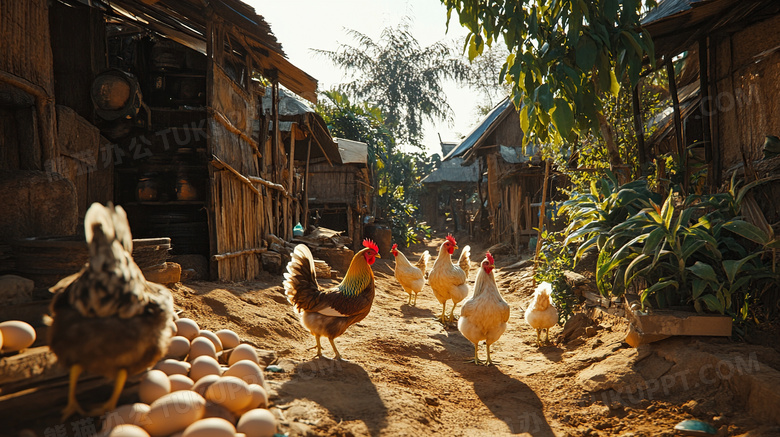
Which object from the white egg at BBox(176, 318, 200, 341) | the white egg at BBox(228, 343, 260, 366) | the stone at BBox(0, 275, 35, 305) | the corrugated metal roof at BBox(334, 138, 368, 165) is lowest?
the white egg at BBox(228, 343, 260, 366)

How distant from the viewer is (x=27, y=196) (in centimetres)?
381

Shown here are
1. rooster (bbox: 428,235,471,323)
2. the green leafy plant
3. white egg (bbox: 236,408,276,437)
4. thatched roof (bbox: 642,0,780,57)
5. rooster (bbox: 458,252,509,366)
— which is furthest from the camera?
rooster (bbox: 428,235,471,323)

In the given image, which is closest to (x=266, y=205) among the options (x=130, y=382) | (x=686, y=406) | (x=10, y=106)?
(x=10, y=106)

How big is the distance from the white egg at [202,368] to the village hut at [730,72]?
524cm

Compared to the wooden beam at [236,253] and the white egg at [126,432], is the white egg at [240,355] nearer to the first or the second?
the white egg at [126,432]

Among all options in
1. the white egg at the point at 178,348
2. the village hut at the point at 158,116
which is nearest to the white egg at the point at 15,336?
the white egg at the point at 178,348

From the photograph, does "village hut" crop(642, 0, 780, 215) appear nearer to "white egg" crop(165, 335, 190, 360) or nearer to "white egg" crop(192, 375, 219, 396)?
"white egg" crop(192, 375, 219, 396)

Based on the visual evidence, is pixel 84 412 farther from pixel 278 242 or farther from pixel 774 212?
pixel 278 242

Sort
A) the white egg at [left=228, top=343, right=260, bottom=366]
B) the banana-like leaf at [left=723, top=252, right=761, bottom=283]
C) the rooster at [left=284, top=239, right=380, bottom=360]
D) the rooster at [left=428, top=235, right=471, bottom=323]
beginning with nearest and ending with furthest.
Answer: the white egg at [left=228, top=343, right=260, bottom=366] → the banana-like leaf at [left=723, top=252, right=761, bottom=283] → the rooster at [left=284, top=239, right=380, bottom=360] → the rooster at [left=428, top=235, right=471, bottom=323]

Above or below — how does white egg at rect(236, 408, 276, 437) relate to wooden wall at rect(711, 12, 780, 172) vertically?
below

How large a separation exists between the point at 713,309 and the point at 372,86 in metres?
26.4

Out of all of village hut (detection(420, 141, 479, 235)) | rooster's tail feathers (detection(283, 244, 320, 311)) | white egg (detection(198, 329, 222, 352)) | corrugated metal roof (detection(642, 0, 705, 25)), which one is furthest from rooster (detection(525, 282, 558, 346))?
village hut (detection(420, 141, 479, 235))

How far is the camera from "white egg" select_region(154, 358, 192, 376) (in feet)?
9.36

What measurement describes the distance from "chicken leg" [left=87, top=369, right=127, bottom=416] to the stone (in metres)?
1.35
